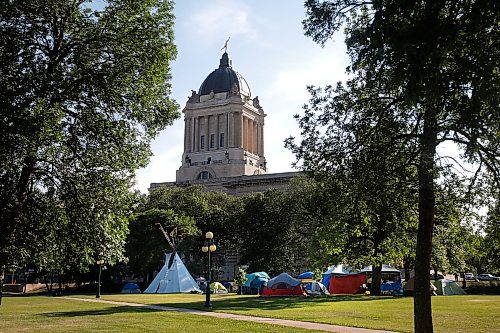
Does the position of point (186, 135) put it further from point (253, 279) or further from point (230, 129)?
point (253, 279)

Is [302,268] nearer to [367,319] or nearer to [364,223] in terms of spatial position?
[367,319]

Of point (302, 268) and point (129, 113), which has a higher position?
point (129, 113)

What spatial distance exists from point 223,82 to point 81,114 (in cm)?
10035

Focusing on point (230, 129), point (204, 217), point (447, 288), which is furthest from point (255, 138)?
point (447, 288)

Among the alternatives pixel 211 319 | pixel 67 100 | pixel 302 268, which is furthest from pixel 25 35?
pixel 302 268

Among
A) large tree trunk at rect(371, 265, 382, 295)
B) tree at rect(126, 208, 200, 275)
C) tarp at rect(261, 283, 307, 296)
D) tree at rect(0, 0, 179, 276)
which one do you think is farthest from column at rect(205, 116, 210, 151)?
tree at rect(0, 0, 179, 276)

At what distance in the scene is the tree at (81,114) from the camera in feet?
40.7

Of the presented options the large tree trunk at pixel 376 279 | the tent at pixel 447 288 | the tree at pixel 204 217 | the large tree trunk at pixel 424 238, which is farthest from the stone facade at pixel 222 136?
the large tree trunk at pixel 424 238

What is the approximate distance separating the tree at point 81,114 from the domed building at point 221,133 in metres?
85.0

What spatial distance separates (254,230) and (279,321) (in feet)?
134

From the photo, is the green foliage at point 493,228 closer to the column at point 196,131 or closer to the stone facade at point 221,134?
the stone facade at point 221,134

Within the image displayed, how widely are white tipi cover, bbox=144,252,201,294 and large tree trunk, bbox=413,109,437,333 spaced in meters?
40.0

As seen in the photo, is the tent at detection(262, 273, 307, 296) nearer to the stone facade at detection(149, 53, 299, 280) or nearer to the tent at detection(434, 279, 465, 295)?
the tent at detection(434, 279, 465, 295)

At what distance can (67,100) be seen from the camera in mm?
12758
